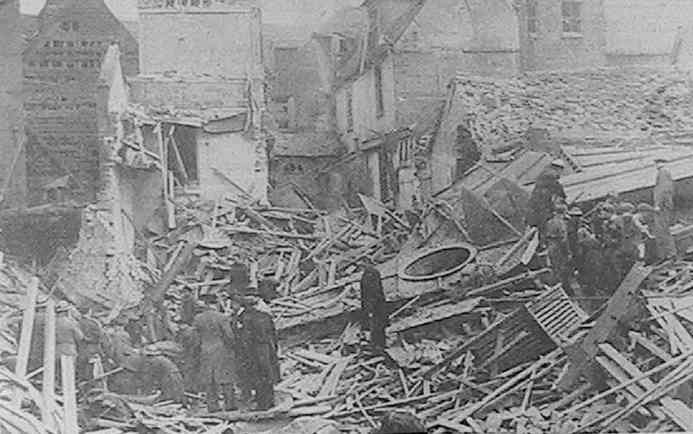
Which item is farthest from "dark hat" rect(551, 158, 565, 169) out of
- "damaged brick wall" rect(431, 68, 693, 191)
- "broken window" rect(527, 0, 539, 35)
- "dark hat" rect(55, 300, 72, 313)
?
"dark hat" rect(55, 300, 72, 313)

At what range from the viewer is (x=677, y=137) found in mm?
5395

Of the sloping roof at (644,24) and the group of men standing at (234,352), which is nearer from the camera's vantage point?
the group of men standing at (234,352)

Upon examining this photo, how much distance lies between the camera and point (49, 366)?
4895mm

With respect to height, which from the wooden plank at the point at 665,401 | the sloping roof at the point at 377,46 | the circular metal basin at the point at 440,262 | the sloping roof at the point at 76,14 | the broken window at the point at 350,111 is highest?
the sloping roof at the point at 76,14

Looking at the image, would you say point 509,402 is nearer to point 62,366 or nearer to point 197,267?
point 197,267

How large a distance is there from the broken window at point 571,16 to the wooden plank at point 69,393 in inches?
125

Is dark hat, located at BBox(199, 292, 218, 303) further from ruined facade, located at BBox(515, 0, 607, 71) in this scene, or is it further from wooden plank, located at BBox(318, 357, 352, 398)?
ruined facade, located at BBox(515, 0, 607, 71)

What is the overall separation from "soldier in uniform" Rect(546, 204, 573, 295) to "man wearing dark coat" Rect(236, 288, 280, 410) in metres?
1.51

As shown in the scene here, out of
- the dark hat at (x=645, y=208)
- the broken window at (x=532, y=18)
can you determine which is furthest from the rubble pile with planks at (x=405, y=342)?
the broken window at (x=532, y=18)

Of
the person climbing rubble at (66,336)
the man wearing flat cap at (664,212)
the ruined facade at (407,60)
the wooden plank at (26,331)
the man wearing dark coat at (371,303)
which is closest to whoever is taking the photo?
the wooden plank at (26,331)

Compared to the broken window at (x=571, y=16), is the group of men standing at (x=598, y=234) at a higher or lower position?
lower

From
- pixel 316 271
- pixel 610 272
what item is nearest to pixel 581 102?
pixel 610 272

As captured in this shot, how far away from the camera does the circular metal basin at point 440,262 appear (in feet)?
17.0

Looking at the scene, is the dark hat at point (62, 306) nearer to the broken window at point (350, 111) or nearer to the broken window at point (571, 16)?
the broken window at point (350, 111)
